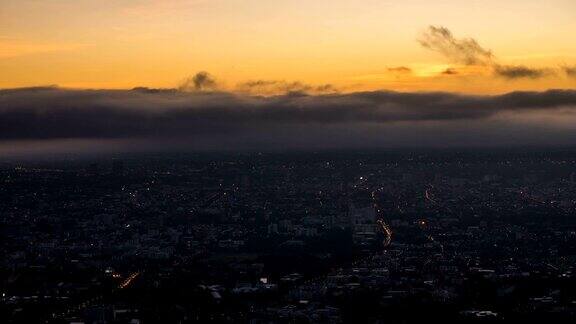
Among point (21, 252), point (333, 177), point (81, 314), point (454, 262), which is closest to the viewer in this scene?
point (81, 314)

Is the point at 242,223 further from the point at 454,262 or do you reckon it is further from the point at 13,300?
the point at 13,300

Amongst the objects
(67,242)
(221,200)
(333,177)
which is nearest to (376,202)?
(221,200)

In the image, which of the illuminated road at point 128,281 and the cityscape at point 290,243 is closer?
the cityscape at point 290,243

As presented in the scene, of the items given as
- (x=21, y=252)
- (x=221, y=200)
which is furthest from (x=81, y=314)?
(x=221, y=200)

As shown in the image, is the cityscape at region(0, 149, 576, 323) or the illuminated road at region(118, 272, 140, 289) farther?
the illuminated road at region(118, 272, 140, 289)

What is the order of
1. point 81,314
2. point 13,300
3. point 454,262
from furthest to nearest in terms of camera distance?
point 454,262 → point 13,300 → point 81,314

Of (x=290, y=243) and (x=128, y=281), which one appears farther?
(x=290, y=243)

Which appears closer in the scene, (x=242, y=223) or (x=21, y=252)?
(x=21, y=252)

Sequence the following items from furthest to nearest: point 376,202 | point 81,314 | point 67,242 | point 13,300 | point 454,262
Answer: point 376,202, point 67,242, point 454,262, point 13,300, point 81,314

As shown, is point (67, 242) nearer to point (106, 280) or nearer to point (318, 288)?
point (106, 280)
